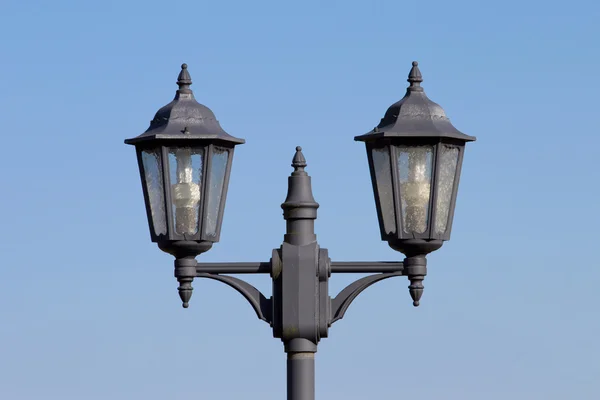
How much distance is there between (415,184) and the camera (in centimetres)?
855

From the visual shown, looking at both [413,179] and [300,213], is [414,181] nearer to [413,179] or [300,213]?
[413,179]

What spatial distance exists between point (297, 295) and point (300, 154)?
94 cm

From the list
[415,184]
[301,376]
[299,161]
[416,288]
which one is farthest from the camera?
[299,161]

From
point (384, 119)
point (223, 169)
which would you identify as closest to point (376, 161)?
point (384, 119)

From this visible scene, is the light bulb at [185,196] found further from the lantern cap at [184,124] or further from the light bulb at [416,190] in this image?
the light bulb at [416,190]

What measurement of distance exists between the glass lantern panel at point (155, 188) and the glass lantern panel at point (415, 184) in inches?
56.7

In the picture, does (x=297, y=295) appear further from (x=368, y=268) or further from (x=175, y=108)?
(x=175, y=108)

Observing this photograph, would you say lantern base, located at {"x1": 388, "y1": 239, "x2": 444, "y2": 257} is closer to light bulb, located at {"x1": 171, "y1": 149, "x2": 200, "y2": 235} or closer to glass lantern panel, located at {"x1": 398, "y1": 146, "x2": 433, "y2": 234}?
glass lantern panel, located at {"x1": 398, "y1": 146, "x2": 433, "y2": 234}

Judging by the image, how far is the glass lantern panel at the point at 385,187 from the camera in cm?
855

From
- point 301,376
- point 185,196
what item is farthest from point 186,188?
point 301,376

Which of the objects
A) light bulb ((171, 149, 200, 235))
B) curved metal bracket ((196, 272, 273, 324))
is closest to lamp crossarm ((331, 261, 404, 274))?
curved metal bracket ((196, 272, 273, 324))

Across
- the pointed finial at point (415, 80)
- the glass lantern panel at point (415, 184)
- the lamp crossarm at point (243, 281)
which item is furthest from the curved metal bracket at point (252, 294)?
the pointed finial at point (415, 80)

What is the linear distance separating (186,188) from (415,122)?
4.73 feet

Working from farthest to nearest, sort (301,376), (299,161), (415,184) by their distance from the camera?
(299,161) < (415,184) < (301,376)
